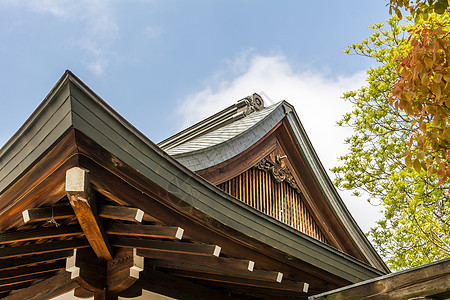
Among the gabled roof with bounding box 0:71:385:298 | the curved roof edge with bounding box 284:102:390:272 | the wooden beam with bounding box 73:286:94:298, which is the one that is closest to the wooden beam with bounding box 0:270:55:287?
the gabled roof with bounding box 0:71:385:298

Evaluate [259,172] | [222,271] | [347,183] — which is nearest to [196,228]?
[222,271]

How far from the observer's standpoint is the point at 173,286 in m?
4.38

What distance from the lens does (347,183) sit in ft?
39.4

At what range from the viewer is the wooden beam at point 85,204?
8.93 feet

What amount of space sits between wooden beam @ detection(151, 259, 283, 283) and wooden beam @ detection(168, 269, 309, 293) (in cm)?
12

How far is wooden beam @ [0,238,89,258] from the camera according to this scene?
337 centimetres

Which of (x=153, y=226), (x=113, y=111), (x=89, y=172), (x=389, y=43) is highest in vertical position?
(x=389, y=43)

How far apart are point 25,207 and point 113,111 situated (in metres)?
0.90

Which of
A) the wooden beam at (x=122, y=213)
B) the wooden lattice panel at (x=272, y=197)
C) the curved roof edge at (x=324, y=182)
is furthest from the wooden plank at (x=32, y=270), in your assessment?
the curved roof edge at (x=324, y=182)

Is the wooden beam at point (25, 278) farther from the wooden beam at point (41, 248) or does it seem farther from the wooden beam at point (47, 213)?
the wooden beam at point (47, 213)

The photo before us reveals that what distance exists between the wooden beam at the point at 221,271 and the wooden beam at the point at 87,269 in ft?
1.44

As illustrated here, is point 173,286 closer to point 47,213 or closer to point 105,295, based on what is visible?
point 105,295

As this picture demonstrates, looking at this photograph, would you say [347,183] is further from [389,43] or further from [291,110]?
[291,110]

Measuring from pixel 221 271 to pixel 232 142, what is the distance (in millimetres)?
2038
